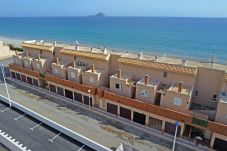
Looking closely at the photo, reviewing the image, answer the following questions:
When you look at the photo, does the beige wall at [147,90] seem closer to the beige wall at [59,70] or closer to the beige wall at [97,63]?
the beige wall at [97,63]

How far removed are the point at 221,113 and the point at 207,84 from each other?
4.39 m

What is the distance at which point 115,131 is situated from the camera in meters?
27.3

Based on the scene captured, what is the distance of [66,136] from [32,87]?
19.8 metres

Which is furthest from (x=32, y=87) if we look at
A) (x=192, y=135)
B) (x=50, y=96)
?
(x=192, y=135)

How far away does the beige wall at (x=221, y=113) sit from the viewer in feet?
73.8

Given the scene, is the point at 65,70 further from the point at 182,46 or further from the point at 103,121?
the point at 182,46

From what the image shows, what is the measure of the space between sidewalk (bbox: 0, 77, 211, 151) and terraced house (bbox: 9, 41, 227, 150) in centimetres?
188

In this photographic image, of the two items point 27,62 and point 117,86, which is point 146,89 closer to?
point 117,86

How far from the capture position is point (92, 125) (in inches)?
1125

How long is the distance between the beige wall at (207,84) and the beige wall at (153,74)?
4.66 feet

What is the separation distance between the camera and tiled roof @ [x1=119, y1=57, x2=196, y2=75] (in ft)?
83.8

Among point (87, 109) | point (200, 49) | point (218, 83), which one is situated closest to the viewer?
point (218, 83)

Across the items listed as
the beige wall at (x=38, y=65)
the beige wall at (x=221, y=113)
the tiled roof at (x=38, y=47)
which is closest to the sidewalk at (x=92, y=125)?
the beige wall at (x=38, y=65)

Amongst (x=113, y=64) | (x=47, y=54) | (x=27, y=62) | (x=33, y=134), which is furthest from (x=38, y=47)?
(x=33, y=134)
